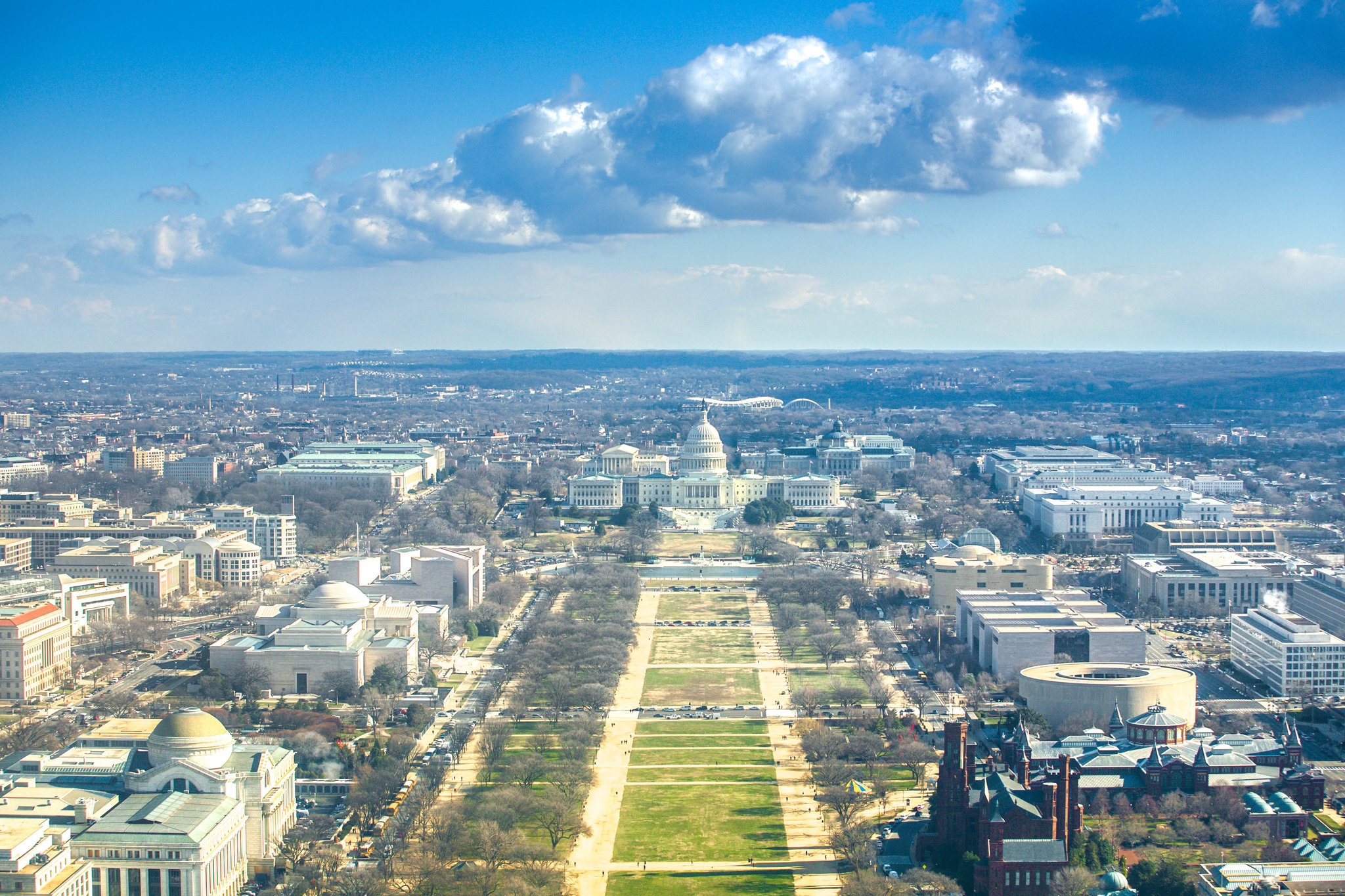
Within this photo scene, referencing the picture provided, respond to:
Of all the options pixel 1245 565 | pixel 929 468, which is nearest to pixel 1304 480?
pixel 929 468

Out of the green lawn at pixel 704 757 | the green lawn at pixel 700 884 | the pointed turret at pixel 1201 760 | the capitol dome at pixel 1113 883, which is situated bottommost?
the green lawn at pixel 700 884

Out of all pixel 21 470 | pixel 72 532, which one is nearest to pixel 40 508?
pixel 72 532

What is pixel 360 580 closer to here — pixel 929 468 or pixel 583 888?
pixel 583 888

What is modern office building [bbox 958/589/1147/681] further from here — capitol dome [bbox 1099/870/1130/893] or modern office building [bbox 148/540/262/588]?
modern office building [bbox 148/540/262/588]

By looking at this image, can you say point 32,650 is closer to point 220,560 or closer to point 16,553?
point 220,560

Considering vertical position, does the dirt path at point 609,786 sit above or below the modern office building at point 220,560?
below

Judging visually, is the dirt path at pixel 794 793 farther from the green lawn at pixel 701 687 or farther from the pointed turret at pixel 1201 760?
the pointed turret at pixel 1201 760

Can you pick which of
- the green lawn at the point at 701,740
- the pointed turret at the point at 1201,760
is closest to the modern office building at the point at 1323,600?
the pointed turret at the point at 1201,760
